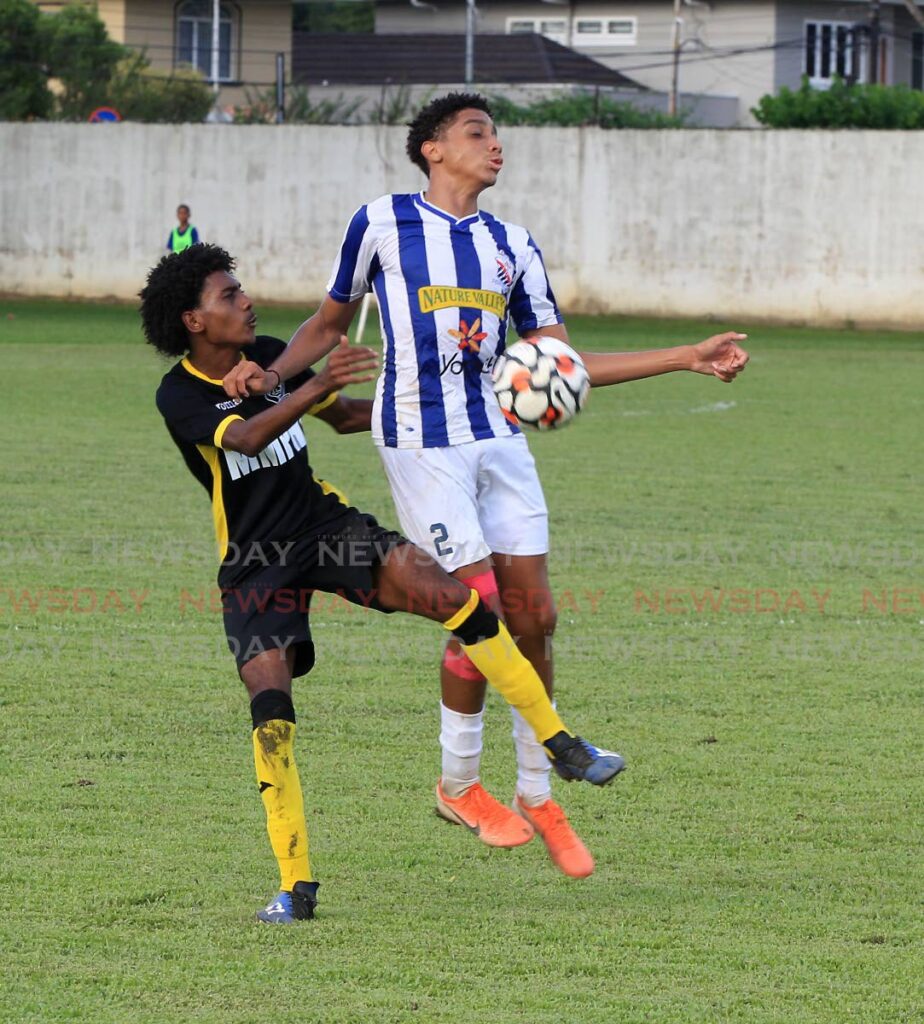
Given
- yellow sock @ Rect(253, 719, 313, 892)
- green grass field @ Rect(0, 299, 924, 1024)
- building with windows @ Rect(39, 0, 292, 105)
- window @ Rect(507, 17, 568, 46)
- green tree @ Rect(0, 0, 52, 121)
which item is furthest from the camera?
window @ Rect(507, 17, 568, 46)

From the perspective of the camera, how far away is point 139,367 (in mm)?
20328

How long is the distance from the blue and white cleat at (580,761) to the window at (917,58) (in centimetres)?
4894

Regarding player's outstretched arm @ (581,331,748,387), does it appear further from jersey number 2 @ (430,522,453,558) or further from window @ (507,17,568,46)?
window @ (507,17,568,46)

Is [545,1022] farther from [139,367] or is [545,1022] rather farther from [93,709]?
[139,367]

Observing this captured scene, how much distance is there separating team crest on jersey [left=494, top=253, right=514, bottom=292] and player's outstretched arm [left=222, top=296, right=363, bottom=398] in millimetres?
455

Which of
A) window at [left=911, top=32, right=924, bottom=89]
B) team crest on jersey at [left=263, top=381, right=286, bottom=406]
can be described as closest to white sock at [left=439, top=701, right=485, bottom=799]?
team crest on jersey at [left=263, top=381, right=286, bottom=406]

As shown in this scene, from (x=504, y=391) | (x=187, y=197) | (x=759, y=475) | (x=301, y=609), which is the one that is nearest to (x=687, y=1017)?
(x=301, y=609)

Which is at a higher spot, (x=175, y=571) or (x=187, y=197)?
(x=187, y=197)

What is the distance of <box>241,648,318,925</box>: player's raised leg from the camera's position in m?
4.74

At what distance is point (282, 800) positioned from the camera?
190 inches

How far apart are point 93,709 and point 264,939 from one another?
8.56 ft

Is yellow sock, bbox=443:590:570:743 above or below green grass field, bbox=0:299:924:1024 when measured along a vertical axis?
above

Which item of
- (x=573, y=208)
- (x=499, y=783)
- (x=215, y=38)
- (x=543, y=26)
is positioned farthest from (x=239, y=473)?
(x=543, y=26)

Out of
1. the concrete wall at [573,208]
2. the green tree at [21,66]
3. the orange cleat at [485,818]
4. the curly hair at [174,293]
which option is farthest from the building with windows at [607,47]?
the orange cleat at [485,818]
